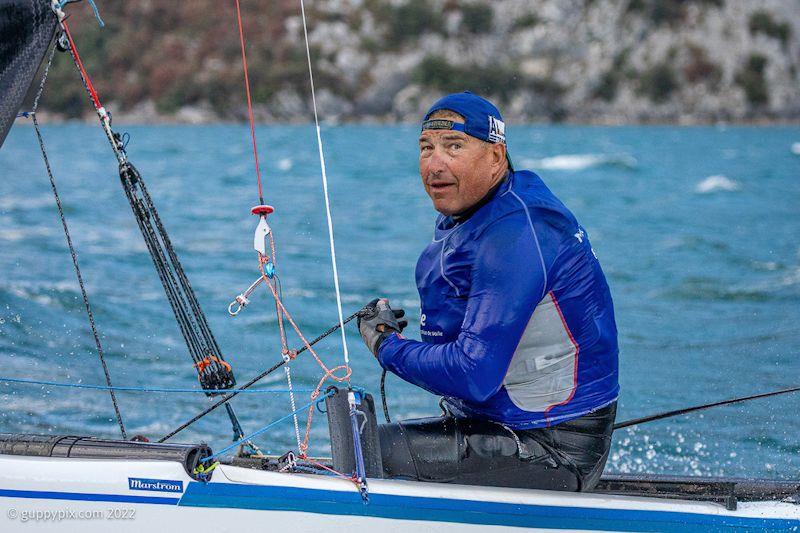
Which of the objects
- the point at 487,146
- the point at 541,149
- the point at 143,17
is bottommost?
the point at 541,149

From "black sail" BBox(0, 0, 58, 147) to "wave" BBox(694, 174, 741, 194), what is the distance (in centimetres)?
2239

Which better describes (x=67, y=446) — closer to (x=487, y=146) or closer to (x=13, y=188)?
(x=487, y=146)

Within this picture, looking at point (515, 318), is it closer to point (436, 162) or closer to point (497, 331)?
point (497, 331)

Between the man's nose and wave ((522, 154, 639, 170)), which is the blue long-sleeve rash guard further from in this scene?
wave ((522, 154, 639, 170))

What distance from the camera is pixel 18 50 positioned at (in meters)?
3.05

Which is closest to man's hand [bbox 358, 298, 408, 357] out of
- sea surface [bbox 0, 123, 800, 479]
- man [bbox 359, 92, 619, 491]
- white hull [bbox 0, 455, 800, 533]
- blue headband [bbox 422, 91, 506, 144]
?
man [bbox 359, 92, 619, 491]

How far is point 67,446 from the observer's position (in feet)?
9.21

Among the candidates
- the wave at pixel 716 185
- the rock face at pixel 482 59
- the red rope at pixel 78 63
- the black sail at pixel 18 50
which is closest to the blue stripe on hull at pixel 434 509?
the black sail at pixel 18 50

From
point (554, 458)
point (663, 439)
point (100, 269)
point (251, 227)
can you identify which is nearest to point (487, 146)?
point (554, 458)

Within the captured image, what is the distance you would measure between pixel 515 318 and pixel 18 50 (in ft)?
5.67

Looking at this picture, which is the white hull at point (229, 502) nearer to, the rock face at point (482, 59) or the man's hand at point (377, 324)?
the man's hand at point (377, 324)

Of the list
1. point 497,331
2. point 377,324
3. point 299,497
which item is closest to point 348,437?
point 299,497

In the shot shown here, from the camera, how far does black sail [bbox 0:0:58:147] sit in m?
3.01

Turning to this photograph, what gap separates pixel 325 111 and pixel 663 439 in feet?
275
